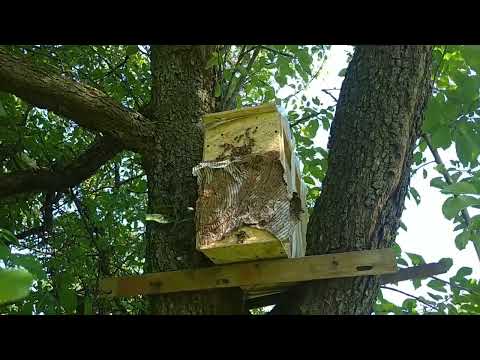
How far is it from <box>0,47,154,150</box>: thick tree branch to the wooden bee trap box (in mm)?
531

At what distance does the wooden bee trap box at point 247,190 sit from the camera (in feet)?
5.73

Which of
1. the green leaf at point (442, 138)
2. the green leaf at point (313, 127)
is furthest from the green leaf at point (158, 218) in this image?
the green leaf at point (313, 127)

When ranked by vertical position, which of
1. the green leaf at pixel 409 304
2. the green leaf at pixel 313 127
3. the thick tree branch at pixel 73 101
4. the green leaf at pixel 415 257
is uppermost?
the green leaf at pixel 313 127

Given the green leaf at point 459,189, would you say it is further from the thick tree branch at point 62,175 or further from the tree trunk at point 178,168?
the thick tree branch at point 62,175

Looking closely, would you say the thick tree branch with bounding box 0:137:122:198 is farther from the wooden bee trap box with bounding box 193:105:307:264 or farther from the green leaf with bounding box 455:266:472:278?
the green leaf with bounding box 455:266:472:278

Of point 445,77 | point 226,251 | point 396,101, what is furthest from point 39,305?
point 445,77

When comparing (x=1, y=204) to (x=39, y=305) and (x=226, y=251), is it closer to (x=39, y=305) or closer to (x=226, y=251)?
(x=39, y=305)

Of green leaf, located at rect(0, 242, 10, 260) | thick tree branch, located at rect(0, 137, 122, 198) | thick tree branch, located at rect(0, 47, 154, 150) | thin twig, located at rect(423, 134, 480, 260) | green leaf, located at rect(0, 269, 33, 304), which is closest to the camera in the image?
green leaf, located at rect(0, 269, 33, 304)

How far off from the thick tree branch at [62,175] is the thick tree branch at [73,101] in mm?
260

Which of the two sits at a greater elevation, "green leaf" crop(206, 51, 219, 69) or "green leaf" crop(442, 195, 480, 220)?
"green leaf" crop(206, 51, 219, 69)

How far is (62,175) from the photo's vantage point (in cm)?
294

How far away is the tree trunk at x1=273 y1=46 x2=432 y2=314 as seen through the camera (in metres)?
1.89

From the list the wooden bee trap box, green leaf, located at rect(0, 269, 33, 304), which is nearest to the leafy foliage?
the wooden bee trap box
